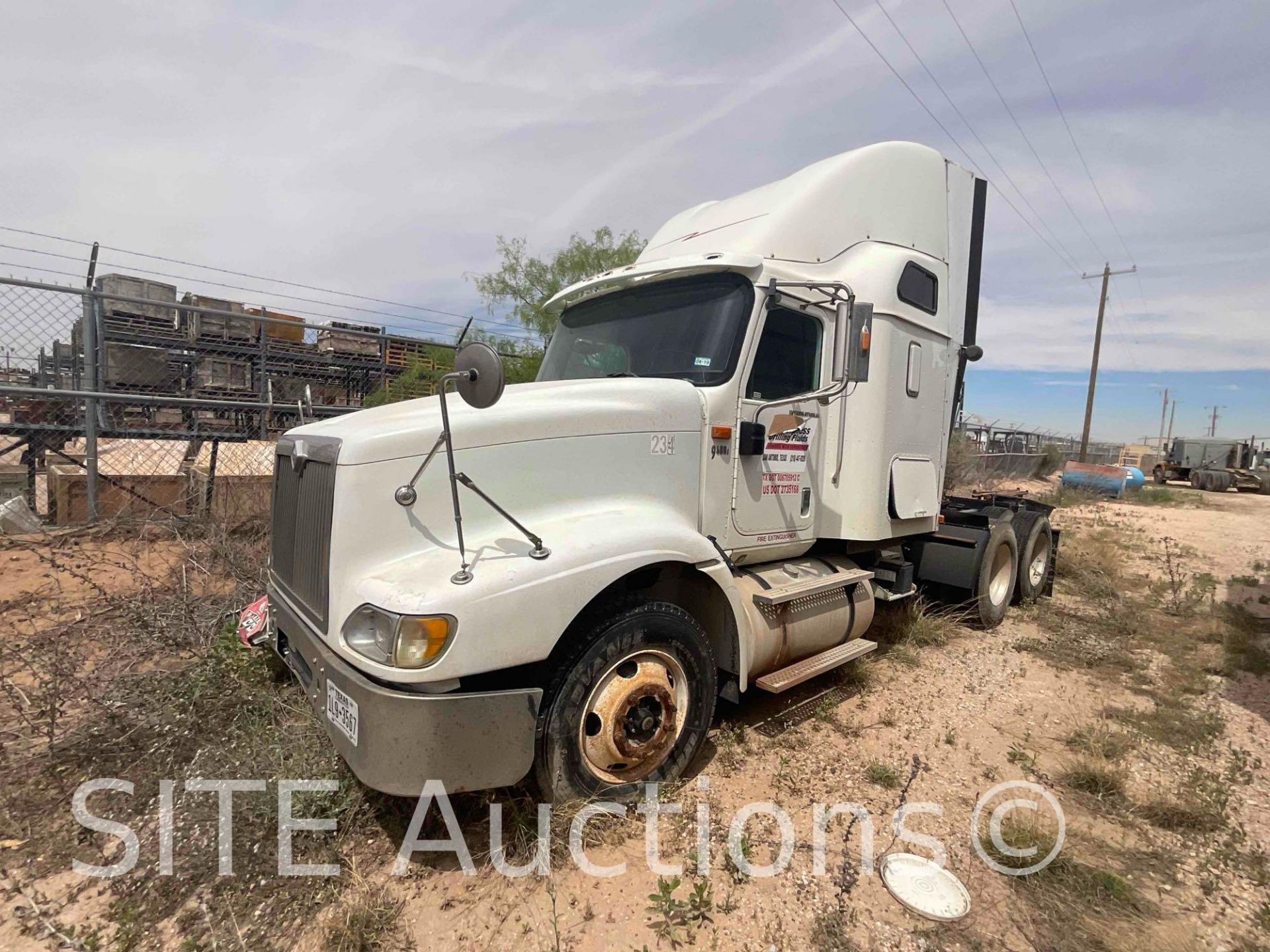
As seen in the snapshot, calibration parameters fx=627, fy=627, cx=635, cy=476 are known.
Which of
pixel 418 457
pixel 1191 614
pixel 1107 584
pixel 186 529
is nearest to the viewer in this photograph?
pixel 418 457

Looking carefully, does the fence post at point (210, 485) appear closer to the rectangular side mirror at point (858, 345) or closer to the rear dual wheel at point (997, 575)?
the rectangular side mirror at point (858, 345)

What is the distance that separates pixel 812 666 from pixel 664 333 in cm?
226

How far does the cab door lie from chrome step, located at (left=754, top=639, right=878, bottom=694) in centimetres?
79

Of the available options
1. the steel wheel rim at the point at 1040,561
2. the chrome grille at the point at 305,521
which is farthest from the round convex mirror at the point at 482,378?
the steel wheel rim at the point at 1040,561

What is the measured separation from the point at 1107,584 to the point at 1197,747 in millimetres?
4721

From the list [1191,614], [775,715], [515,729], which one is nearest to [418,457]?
[515,729]

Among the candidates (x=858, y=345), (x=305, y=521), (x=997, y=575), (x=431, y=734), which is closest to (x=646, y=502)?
(x=431, y=734)

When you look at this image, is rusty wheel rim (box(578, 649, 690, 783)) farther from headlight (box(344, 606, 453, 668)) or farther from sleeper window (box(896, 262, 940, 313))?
sleeper window (box(896, 262, 940, 313))

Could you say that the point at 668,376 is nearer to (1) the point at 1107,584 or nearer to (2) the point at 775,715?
(2) the point at 775,715

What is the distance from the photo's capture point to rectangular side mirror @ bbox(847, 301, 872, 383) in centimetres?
389

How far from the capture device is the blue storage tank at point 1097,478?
2152 centimetres

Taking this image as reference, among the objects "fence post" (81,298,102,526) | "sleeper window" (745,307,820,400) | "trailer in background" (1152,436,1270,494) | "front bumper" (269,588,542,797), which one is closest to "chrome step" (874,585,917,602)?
"sleeper window" (745,307,820,400)

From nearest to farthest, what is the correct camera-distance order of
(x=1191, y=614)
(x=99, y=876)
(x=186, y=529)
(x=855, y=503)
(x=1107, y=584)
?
(x=99, y=876), (x=855, y=503), (x=186, y=529), (x=1191, y=614), (x=1107, y=584)

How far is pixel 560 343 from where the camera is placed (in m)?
4.47
